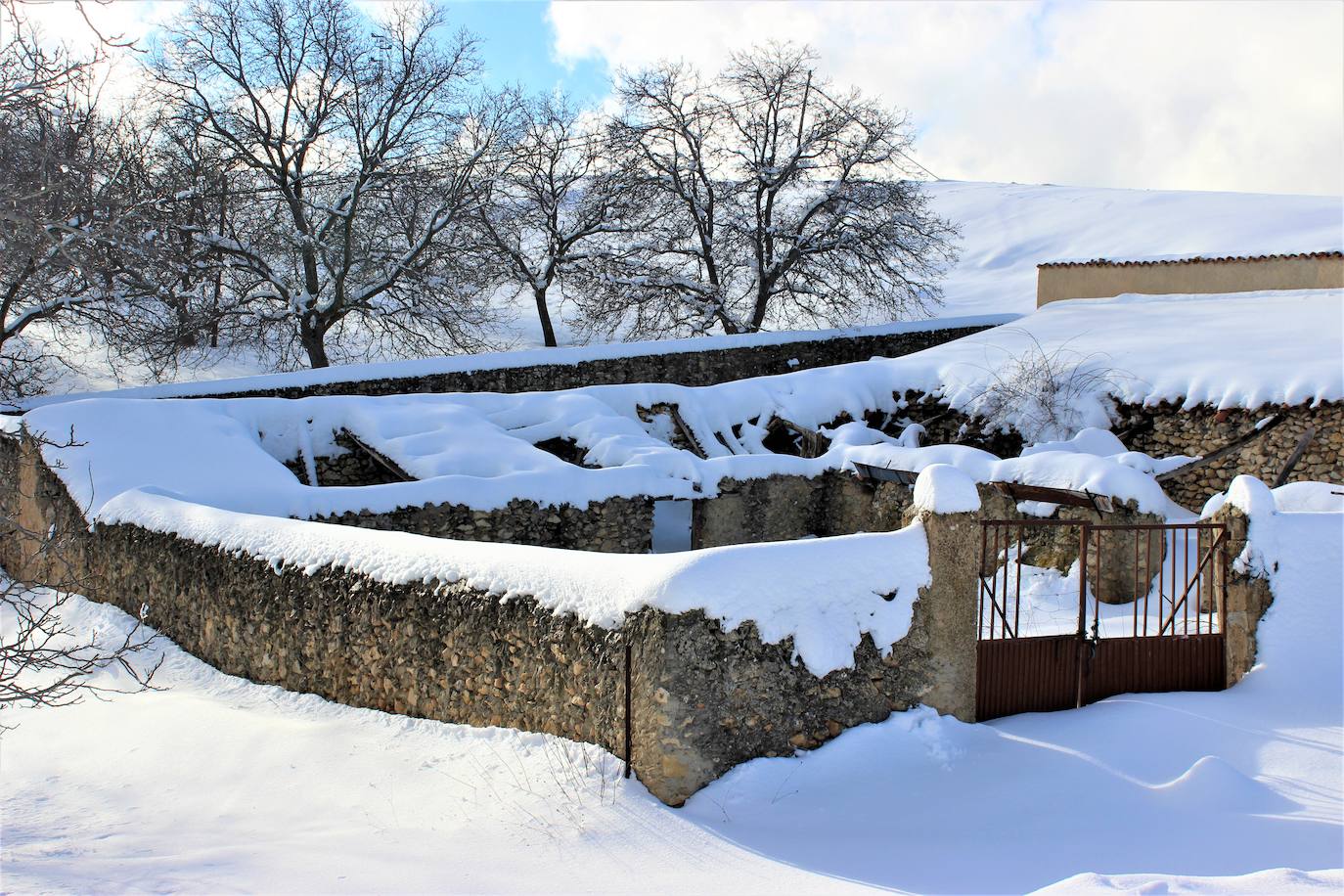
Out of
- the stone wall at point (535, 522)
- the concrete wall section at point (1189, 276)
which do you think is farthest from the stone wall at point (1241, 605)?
the concrete wall section at point (1189, 276)

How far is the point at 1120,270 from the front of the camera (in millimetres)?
22547

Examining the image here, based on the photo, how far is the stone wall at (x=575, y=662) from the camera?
21.3ft

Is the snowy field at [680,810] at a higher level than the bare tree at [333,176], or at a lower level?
lower

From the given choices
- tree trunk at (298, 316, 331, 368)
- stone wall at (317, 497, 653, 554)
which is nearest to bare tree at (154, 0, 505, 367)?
tree trunk at (298, 316, 331, 368)

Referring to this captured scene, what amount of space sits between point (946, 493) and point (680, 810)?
285cm

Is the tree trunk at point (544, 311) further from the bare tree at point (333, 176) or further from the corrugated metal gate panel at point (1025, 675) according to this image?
the corrugated metal gate panel at point (1025, 675)

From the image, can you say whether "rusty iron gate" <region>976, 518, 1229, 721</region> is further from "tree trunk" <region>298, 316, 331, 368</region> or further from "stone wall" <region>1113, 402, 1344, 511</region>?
"tree trunk" <region>298, 316, 331, 368</region>

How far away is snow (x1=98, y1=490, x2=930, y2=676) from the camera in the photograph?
6617mm

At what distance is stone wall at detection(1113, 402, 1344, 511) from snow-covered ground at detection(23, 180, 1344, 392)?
1796 cm

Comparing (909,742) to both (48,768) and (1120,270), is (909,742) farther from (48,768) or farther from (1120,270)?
(1120,270)

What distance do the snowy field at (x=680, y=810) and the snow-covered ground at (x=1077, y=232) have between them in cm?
2295

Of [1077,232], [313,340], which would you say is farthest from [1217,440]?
[1077,232]

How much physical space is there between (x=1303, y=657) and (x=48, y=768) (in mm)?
9645

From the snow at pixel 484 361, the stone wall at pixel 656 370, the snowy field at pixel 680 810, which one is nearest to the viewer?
the snowy field at pixel 680 810
